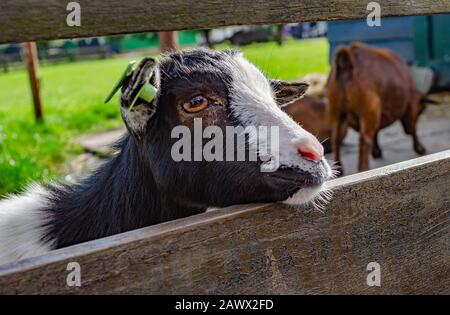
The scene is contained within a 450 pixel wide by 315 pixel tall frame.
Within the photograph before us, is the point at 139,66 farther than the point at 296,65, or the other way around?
the point at 296,65

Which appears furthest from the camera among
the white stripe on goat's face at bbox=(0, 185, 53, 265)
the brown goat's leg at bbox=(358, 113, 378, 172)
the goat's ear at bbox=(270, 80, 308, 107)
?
the brown goat's leg at bbox=(358, 113, 378, 172)

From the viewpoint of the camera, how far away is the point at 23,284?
121cm

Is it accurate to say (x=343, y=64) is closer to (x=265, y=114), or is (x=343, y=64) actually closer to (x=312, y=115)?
(x=312, y=115)

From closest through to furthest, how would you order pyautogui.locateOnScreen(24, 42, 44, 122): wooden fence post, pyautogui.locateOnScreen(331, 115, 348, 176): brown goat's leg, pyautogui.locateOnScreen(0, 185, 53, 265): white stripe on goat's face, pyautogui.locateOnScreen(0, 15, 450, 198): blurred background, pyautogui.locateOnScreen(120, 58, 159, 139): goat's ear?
pyautogui.locateOnScreen(120, 58, 159, 139): goat's ear → pyautogui.locateOnScreen(0, 185, 53, 265): white stripe on goat's face → pyautogui.locateOnScreen(331, 115, 348, 176): brown goat's leg → pyautogui.locateOnScreen(0, 15, 450, 198): blurred background → pyautogui.locateOnScreen(24, 42, 44, 122): wooden fence post

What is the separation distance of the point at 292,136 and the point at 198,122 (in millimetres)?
290

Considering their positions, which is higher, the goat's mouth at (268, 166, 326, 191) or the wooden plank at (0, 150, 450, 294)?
the goat's mouth at (268, 166, 326, 191)

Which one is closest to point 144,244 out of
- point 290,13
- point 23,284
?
point 23,284

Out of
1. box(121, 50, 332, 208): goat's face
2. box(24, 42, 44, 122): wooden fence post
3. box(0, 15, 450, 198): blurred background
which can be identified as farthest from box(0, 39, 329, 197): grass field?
box(121, 50, 332, 208): goat's face

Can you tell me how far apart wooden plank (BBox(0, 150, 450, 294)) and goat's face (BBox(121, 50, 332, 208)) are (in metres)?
0.10

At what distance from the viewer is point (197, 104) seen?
5.70 ft

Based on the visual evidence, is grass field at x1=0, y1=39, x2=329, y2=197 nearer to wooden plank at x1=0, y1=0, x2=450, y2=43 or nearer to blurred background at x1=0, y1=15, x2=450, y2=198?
blurred background at x1=0, y1=15, x2=450, y2=198

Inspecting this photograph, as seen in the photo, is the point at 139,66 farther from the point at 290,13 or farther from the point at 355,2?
the point at 355,2

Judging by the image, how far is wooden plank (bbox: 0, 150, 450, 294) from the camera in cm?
130

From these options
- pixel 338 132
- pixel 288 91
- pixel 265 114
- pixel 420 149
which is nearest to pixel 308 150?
pixel 265 114
